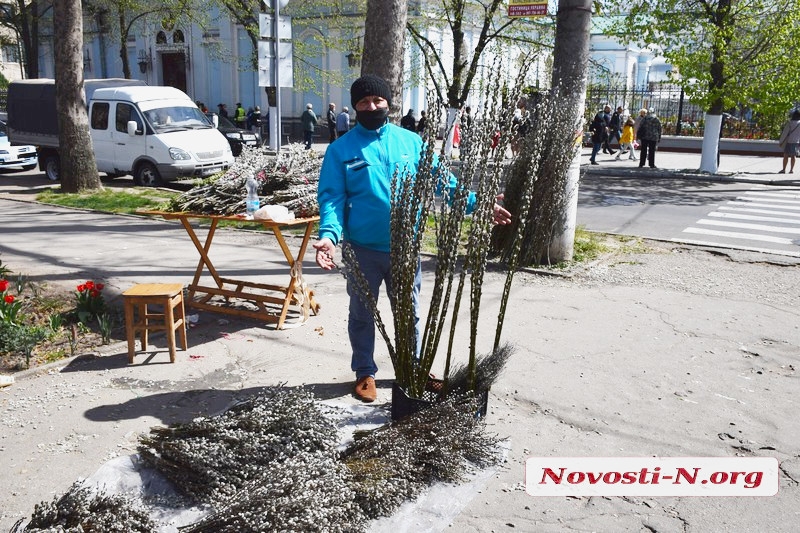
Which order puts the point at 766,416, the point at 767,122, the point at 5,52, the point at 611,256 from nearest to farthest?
the point at 766,416, the point at 611,256, the point at 767,122, the point at 5,52

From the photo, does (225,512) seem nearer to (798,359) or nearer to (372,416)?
(372,416)

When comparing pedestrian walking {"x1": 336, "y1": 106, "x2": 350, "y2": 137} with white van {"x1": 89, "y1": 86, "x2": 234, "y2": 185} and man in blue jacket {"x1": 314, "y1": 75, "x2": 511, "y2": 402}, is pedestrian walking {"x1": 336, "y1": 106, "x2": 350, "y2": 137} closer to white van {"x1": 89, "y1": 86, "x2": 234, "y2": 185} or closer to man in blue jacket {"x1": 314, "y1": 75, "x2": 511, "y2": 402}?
white van {"x1": 89, "y1": 86, "x2": 234, "y2": 185}

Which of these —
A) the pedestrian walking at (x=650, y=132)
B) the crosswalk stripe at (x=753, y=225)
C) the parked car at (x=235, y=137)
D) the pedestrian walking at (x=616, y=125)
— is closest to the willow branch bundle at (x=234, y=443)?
the crosswalk stripe at (x=753, y=225)

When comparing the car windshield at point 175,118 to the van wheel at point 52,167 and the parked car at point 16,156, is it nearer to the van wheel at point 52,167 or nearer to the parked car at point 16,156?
the van wheel at point 52,167

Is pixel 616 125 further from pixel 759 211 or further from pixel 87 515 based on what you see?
pixel 87 515

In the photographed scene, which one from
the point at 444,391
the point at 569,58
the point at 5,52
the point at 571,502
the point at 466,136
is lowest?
the point at 571,502

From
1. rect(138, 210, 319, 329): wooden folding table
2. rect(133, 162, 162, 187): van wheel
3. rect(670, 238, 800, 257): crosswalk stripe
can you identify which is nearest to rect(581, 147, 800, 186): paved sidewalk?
rect(670, 238, 800, 257): crosswalk stripe

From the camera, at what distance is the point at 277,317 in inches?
248

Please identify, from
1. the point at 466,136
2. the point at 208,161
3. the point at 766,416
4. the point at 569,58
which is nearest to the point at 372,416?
the point at 466,136

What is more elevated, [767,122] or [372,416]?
[767,122]

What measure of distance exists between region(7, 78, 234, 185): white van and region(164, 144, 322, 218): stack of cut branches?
6.21 meters

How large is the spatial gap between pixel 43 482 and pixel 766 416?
165 inches

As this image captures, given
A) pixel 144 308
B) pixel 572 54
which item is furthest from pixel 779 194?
pixel 144 308

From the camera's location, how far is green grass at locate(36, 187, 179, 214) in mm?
12820
